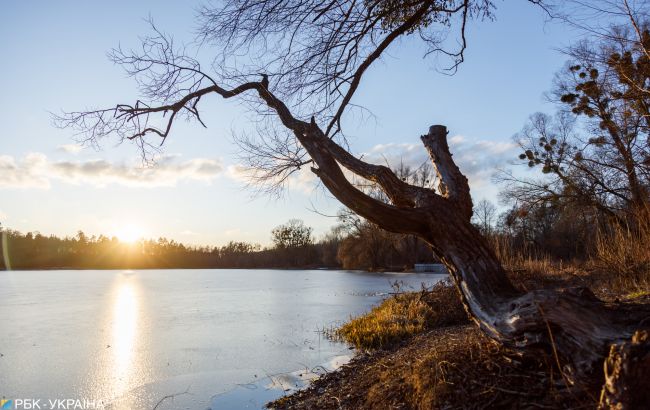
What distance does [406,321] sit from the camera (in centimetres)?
900

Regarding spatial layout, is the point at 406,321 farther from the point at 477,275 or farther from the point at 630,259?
the point at 477,275

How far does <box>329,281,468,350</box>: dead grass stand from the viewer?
8.10 meters

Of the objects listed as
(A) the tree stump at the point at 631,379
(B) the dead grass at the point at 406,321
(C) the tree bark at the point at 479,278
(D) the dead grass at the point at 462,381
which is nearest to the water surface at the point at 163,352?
(B) the dead grass at the point at 406,321

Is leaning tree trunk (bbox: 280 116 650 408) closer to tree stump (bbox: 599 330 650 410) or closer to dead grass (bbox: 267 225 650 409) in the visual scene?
tree stump (bbox: 599 330 650 410)

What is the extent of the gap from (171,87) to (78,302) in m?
14.3

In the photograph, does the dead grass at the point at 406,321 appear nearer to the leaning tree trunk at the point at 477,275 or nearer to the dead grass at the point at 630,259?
the dead grass at the point at 630,259

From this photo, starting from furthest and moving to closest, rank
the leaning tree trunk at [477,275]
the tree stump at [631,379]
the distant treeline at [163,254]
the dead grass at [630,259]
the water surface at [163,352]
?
the distant treeline at [163,254] → the dead grass at [630,259] → the water surface at [163,352] → the leaning tree trunk at [477,275] → the tree stump at [631,379]

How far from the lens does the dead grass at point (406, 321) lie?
8102mm

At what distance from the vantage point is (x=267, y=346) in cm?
872

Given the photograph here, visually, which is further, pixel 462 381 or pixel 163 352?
pixel 163 352

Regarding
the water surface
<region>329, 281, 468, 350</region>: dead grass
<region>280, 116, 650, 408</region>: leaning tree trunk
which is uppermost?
<region>280, 116, 650, 408</region>: leaning tree trunk

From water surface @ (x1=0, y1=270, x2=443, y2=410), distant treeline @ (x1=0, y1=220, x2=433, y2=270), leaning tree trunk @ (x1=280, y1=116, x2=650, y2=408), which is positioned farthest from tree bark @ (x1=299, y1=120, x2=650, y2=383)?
distant treeline @ (x1=0, y1=220, x2=433, y2=270)

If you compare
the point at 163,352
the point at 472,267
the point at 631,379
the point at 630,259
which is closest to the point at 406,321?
the point at 630,259

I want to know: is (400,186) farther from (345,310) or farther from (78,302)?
(78,302)
